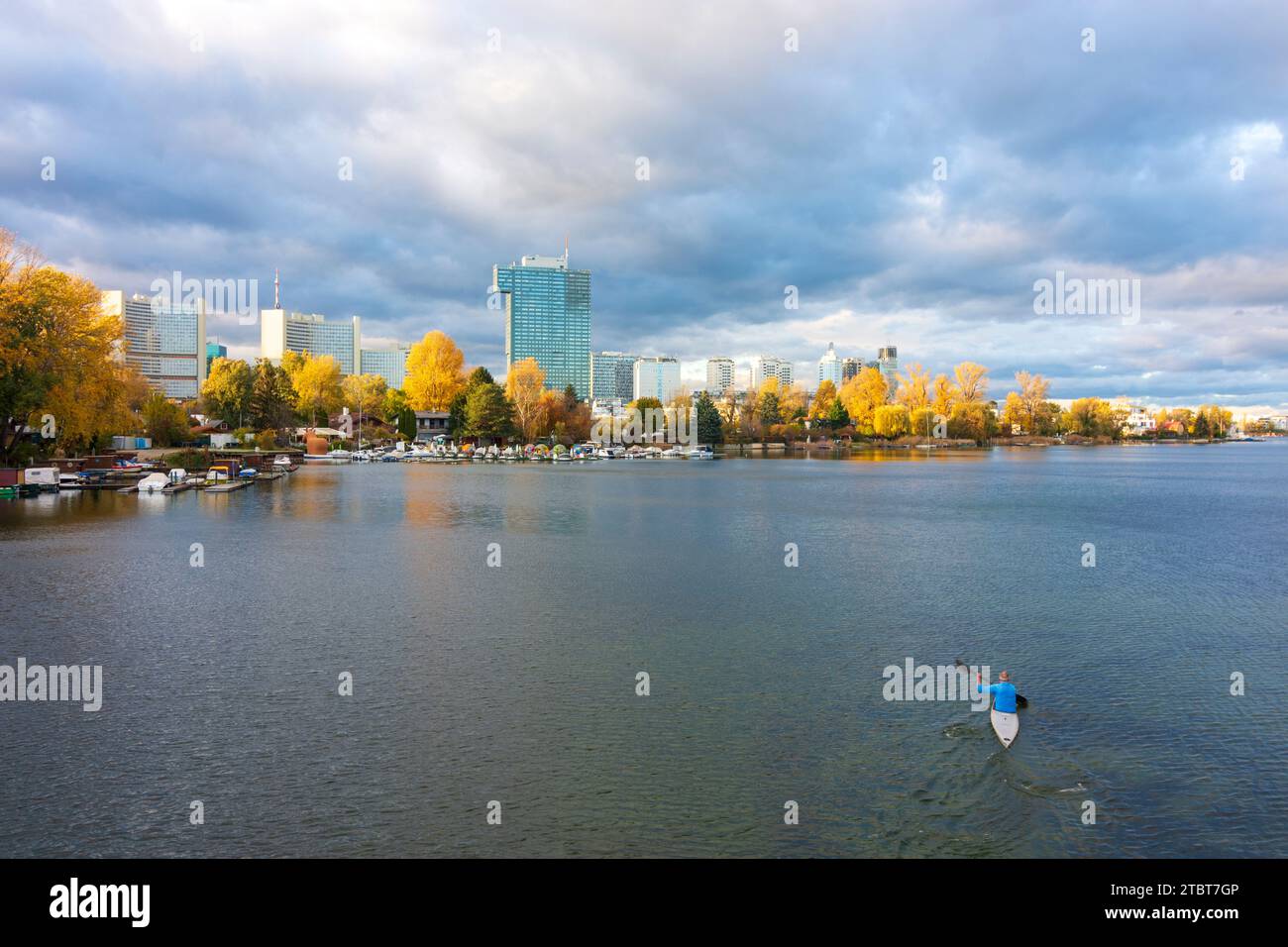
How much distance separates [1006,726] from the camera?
1095 centimetres

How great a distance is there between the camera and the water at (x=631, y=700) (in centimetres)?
858

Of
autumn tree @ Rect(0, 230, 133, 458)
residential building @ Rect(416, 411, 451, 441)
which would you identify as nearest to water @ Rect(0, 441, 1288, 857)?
autumn tree @ Rect(0, 230, 133, 458)

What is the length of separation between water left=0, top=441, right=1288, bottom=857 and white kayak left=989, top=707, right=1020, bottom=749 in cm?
33

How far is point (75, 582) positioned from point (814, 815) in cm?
1979

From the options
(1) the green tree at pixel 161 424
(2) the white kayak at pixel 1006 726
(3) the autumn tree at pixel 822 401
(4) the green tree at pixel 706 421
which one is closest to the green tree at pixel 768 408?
(3) the autumn tree at pixel 822 401

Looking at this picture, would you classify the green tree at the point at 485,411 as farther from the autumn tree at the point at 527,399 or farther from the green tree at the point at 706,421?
the green tree at the point at 706,421

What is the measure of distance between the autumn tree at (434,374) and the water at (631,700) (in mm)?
91820

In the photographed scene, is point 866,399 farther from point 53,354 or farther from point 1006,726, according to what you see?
point 1006,726

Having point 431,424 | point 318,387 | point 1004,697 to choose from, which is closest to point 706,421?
point 431,424

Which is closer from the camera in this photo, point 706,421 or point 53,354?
point 53,354

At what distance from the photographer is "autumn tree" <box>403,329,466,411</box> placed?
391 feet

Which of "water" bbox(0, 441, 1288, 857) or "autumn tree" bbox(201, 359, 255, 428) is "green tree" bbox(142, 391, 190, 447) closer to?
"autumn tree" bbox(201, 359, 255, 428)

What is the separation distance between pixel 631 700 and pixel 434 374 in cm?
11236
